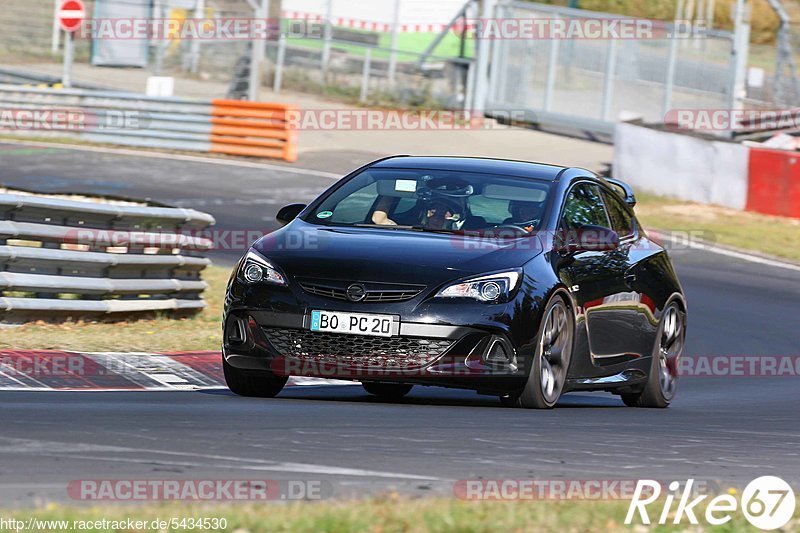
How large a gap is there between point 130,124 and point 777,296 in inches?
586

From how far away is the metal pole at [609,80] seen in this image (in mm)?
30969

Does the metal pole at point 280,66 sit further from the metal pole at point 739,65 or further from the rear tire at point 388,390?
the rear tire at point 388,390

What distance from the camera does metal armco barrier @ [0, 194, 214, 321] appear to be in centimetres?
1105

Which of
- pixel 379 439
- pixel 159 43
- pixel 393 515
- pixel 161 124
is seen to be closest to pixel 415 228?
pixel 379 439

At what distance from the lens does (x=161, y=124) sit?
1109 inches

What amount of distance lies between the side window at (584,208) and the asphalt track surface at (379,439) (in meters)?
1.16

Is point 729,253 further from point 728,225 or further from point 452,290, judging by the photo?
point 452,290

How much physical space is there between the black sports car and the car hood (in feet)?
0.04

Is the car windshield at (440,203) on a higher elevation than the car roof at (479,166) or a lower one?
lower

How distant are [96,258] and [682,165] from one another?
1383 centimetres

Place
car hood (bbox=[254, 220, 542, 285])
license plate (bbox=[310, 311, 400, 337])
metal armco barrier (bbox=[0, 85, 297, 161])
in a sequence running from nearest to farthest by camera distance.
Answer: license plate (bbox=[310, 311, 400, 337]) → car hood (bbox=[254, 220, 542, 285]) → metal armco barrier (bbox=[0, 85, 297, 161])

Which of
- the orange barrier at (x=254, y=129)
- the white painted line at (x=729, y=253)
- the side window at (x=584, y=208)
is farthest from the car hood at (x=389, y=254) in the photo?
the orange barrier at (x=254, y=129)

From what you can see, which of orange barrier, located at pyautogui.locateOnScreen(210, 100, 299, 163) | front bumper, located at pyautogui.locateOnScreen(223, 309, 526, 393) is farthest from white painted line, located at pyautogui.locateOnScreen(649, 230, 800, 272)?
front bumper, located at pyautogui.locateOnScreen(223, 309, 526, 393)

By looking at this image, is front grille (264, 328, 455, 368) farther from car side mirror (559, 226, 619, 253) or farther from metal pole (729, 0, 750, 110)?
metal pole (729, 0, 750, 110)
